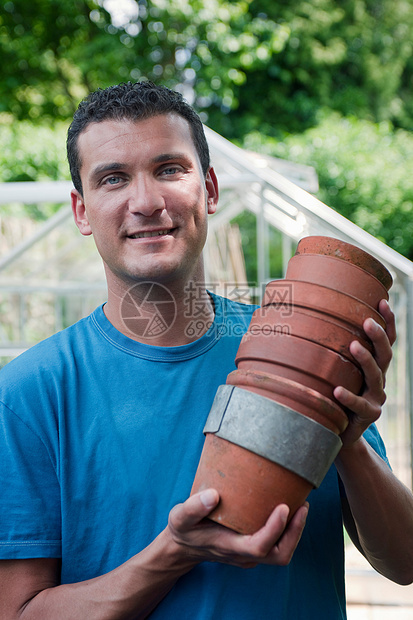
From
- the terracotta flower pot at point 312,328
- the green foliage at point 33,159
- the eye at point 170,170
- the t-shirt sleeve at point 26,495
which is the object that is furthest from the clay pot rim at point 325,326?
the green foliage at point 33,159

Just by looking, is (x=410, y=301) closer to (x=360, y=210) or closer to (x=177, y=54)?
(x=360, y=210)

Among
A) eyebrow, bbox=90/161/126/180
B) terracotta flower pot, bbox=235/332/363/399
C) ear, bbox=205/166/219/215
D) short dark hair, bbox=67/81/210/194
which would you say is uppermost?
short dark hair, bbox=67/81/210/194

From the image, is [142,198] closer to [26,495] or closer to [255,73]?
[26,495]

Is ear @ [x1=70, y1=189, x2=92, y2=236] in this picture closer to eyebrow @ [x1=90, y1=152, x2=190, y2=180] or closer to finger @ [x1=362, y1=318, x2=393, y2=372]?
eyebrow @ [x1=90, y1=152, x2=190, y2=180]

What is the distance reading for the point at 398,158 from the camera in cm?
1256

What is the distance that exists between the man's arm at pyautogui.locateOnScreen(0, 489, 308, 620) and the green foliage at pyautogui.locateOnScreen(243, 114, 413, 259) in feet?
37.4

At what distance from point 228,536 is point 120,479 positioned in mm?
319

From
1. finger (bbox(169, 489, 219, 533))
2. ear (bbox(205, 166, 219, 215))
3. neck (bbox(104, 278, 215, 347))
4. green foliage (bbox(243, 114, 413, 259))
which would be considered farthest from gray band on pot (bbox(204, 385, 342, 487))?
green foliage (bbox(243, 114, 413, 259))

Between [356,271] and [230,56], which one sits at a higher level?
[230,56]

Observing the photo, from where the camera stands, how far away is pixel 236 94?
46.3ft

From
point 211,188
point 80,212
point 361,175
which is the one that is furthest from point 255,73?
point 80,212

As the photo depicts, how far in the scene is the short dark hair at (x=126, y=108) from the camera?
58.3 inches

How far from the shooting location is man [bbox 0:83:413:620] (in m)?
1.25

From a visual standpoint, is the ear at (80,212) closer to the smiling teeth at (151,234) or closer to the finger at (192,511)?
the smiling teeth at (151,234)
